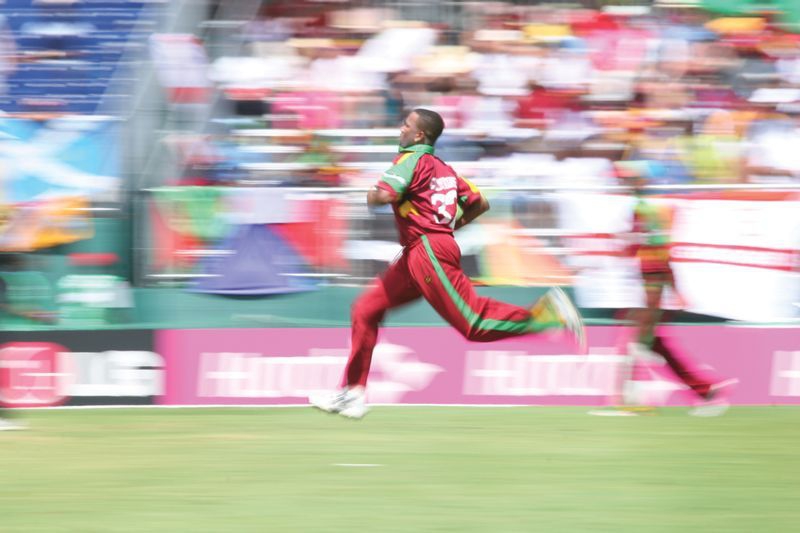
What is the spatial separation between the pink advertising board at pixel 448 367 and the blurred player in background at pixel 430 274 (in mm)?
2344

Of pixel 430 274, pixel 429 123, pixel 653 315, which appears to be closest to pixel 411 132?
pixel 429 123

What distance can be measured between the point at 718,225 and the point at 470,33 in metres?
3.39

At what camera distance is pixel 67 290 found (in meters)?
11.7

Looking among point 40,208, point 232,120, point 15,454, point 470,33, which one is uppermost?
point 470,33

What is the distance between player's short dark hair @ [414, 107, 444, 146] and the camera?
342 inches

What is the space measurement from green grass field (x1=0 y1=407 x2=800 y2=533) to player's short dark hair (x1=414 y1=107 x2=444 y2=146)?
193 cm

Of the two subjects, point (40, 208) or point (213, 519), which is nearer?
point (213, 519)

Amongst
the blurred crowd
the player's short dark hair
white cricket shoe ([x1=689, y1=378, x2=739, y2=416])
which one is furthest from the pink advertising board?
the player's short dark hair

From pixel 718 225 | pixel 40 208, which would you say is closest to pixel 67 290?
pixel 40 208

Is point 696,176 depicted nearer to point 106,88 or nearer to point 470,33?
point 470,33

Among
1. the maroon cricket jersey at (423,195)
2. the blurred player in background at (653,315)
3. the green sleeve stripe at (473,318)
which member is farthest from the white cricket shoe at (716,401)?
the maroon cricket jersey at (423,195)

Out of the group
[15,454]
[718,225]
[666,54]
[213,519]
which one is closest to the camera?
[213,519]

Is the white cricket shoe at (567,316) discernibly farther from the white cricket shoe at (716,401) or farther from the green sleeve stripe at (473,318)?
the white cricket shoe at (716,401)

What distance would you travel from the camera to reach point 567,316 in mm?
8594
